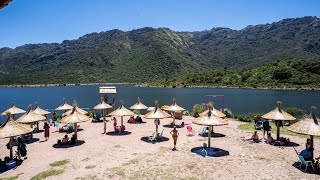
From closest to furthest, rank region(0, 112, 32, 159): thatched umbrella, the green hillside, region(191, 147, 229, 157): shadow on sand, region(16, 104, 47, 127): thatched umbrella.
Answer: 1. region(0, 112, 32, 159): thatched umbrella
2. region(191, 147, 229, 157): shadow on sand
3. region(16, 104, 47, 127): thatched umbrella
4. the green hillside

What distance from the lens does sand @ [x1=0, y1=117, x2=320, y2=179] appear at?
1426 centimetres

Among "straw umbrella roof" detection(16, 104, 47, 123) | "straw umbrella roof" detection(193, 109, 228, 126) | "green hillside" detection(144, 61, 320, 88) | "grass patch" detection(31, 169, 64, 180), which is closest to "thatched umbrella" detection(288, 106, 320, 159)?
"straw umbrella roof" detection(193, 109, 228, 126)

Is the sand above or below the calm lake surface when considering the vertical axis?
above

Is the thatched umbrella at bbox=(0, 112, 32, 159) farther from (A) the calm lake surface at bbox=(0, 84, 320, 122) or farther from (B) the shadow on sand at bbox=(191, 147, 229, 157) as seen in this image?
(A) the calm lake surface at bbox=(0, 84, 320, 122)

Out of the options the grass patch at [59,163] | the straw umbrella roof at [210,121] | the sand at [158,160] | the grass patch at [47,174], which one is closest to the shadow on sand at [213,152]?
the sand at [158,160]

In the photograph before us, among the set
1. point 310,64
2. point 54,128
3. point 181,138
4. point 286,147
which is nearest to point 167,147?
point 181,138

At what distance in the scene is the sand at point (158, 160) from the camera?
14.3m

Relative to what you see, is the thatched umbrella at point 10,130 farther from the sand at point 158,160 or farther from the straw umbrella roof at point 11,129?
the sand at point 158,160

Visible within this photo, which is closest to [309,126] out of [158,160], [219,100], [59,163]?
[158,160]

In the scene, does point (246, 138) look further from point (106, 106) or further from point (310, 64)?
point (310, 64)

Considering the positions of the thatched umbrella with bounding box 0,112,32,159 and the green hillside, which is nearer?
the thatched umbrella with bounding box 0,112,32,159

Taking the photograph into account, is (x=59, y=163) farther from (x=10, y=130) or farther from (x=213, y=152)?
(x=213, y=152)

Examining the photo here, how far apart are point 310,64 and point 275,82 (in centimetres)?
2097

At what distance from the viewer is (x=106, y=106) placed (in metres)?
29.7
